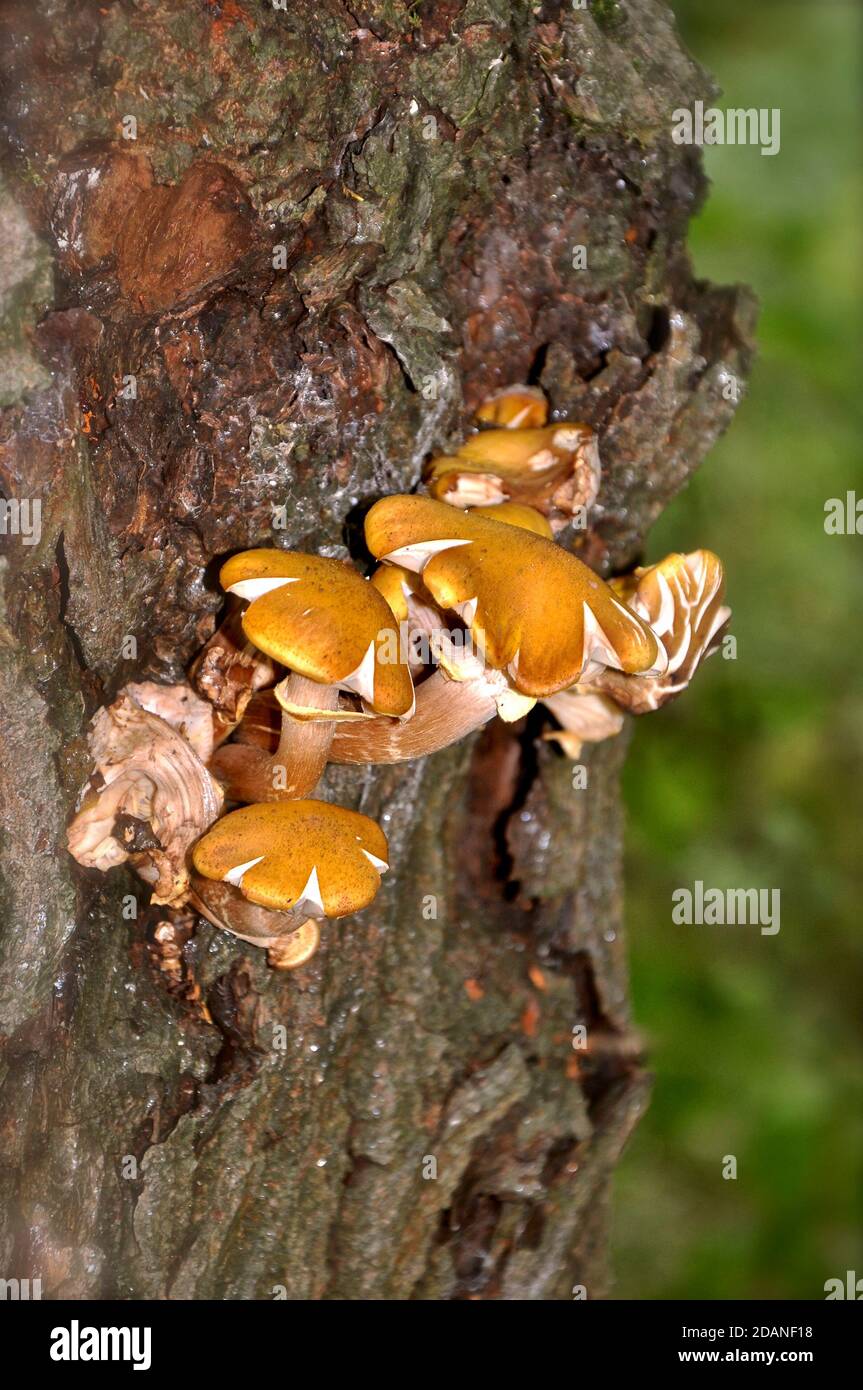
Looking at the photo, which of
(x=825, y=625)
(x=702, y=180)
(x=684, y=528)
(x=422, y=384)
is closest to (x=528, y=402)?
(x=422, y=384)

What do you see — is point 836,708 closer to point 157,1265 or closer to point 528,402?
point 528,402

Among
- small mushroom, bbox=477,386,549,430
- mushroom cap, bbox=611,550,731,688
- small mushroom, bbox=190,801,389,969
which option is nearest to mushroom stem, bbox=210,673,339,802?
small mushroom, bbox=190,801,389,969

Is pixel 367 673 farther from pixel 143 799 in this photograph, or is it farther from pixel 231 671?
pixel 143 799

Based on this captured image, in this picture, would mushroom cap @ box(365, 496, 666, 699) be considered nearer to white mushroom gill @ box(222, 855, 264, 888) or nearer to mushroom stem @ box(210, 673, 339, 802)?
mushroom stem @ box(210, 673, 339, 802)

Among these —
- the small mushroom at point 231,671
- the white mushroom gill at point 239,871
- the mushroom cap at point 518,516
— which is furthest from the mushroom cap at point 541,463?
the white mushroom gill at point 239,871

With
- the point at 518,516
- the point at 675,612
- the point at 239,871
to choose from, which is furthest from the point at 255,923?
the point at 675,612

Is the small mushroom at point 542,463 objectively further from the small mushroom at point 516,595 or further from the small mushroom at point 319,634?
the small mushroom at point 319,634
